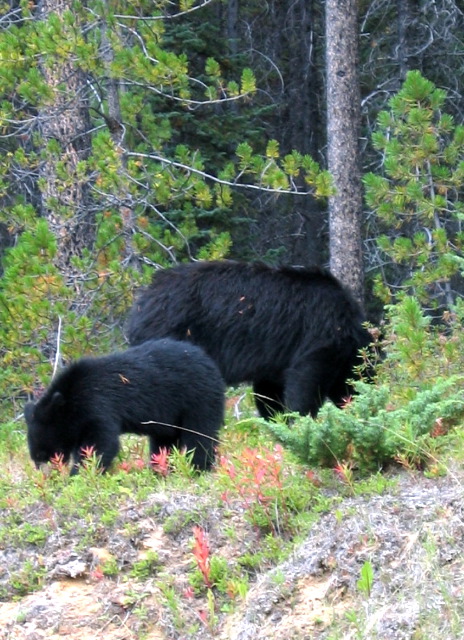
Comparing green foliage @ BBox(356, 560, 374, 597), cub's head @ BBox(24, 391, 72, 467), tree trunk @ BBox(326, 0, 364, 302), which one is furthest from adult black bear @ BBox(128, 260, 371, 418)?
green foliage @ BBox(356, 560, 374, 597)

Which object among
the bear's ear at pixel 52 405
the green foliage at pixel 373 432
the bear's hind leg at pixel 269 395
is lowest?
the bear's hind leg at pixel 269 395

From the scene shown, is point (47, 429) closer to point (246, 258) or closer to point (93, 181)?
point (93, 181)

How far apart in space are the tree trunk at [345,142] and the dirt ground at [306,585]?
7021 mm

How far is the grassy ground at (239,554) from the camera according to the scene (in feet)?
15.8

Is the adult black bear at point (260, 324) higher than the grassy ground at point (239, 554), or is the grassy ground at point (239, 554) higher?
the adult black bear at point (260, 324)

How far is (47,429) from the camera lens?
7.22m

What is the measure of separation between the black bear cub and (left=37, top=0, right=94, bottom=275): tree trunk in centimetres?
460

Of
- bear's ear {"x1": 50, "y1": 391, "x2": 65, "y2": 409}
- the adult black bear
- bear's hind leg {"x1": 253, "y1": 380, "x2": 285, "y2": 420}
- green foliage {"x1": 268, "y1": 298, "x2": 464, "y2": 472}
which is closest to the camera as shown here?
green foliage {"x1": 268, "y1": 298, "x2": 464, "y2": 472}

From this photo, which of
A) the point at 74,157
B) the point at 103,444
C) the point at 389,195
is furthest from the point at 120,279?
the point at 103,444

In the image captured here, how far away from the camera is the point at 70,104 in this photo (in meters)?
12.2

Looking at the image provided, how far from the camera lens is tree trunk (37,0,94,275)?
1188 centimetres

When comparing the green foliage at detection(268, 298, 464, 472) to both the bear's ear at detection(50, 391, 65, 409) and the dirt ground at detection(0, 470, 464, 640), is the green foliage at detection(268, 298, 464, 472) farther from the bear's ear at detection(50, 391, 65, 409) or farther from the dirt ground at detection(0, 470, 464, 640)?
the bear's ear at detection(50, 391, 65, 409)

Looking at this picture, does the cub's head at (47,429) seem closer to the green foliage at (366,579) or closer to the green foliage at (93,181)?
the green foliage at (366,579)

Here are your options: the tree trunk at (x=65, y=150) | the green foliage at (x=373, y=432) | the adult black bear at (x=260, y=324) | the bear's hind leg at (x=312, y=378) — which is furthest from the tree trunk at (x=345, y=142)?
the green foliage at (x=373, y=432)
